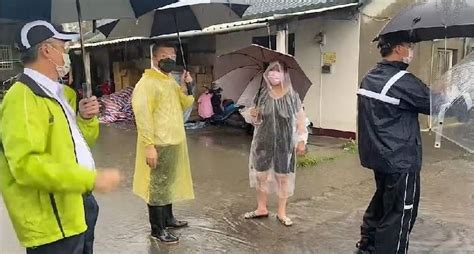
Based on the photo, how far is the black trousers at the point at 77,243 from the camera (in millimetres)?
2639

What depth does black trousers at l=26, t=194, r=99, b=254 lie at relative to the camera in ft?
8.66

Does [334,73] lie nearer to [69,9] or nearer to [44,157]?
[69,9]

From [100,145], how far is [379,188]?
711 centimetres

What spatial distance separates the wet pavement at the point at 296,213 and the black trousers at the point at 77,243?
166 cm

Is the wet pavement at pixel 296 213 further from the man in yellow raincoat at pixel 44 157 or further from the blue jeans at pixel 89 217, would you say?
the man in yellow raincoat at pixel 44 157

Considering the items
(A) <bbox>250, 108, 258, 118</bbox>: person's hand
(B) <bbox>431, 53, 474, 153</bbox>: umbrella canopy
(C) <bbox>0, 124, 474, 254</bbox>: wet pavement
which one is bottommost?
(C) <bbox>0, 124, 474, 254</bbox>: wet pavement

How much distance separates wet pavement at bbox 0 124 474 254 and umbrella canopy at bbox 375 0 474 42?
6.02ft

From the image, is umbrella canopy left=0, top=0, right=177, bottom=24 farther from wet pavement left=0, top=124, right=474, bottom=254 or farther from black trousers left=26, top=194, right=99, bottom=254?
wet pavement left=0, top=124, right=474, bottom=254

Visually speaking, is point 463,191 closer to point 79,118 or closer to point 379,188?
point 379,188

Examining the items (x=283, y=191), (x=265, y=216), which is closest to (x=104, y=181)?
(x=283, y=191)

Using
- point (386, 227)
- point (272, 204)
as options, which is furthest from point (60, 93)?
point (272, 204)

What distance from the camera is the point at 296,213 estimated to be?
5.60 meters

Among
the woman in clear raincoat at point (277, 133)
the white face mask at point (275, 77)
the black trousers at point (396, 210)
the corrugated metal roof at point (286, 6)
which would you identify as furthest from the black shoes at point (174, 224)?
the corrugated metal roof at point (286, 6)

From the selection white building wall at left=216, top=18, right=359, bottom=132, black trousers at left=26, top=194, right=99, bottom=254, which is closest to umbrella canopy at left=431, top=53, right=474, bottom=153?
A: black trousers at left=26, top=194, right=99, bottom=254
